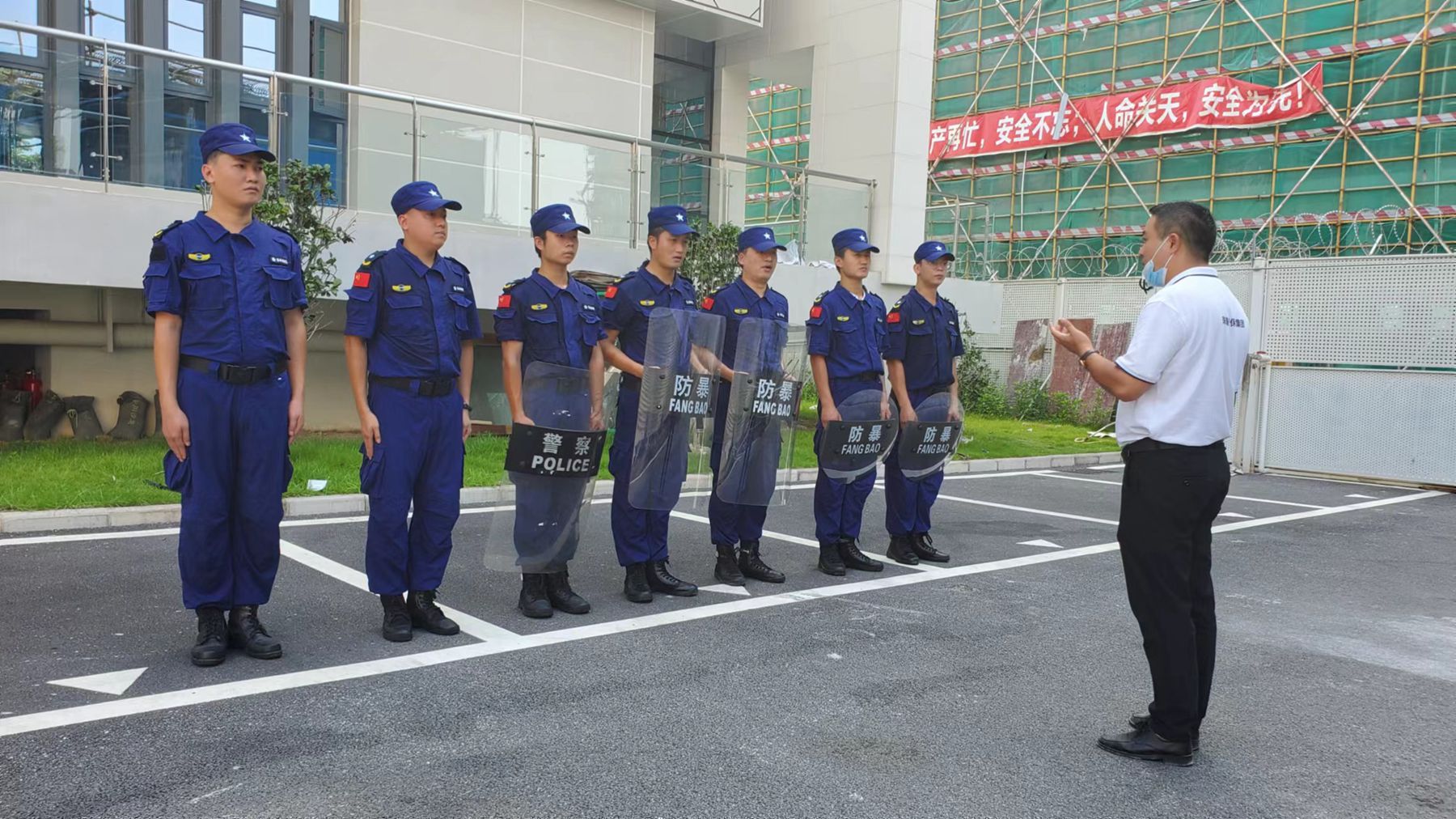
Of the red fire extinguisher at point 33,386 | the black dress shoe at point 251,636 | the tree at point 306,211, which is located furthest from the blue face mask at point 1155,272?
the red fire extinguisher at point 33,386

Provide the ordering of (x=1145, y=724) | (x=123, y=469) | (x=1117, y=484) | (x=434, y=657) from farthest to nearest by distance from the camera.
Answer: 1. (x=1117, y=484)
2. (x=123, y=469)
3. (x=434, y=657)
4. (x=1145, y=724)

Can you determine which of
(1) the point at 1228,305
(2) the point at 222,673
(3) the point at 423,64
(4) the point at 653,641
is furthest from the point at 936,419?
(3) the point at 423,64

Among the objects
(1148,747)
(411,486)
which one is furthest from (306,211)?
(1148,747)

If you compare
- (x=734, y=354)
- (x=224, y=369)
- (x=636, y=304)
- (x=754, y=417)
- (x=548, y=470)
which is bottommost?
(x=548, y=470)

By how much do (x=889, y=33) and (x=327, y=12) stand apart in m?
7.63

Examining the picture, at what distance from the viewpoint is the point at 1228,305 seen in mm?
3639

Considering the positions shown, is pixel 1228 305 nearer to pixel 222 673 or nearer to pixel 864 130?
pixel 222 673

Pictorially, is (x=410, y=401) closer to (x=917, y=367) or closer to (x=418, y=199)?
(x=418, y=199)

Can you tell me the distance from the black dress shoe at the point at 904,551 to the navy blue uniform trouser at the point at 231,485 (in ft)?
12.3

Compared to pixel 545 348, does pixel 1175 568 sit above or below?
below

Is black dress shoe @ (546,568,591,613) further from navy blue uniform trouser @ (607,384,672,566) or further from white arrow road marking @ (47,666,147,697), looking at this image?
white arrow road marking @ (47,666,147,697)

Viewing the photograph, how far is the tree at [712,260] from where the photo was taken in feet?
41.1

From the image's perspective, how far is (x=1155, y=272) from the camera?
12.5 feet

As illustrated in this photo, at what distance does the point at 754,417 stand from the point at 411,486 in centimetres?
201
